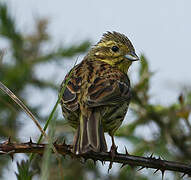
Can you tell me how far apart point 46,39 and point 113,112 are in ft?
4.53

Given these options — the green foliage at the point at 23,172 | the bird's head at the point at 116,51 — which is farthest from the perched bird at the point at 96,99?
the green foliage at the point at 23,172

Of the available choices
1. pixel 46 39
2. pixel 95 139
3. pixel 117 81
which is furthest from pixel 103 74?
pixel 95 139

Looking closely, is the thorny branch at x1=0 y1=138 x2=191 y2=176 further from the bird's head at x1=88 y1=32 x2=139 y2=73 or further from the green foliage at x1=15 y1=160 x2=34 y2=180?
the bird's head at x1=88 y1=32 x2=139 y2=73

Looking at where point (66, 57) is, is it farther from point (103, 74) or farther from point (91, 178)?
point (91, 178)

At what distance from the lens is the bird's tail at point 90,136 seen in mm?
3104

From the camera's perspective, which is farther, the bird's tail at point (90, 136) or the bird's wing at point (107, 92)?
the bird's wing at point (107, 92)

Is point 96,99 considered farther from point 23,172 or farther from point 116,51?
point 23,172

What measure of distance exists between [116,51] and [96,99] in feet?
5.18

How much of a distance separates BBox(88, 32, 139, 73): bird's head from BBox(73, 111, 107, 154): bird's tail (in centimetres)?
151

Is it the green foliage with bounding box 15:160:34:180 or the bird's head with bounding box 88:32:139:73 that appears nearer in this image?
the green foliage with bounding box 15:160:34:180

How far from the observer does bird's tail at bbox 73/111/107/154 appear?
3.10m

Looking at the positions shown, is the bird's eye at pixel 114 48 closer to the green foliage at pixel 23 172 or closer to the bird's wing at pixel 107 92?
the bird's wing at pixel 107 92

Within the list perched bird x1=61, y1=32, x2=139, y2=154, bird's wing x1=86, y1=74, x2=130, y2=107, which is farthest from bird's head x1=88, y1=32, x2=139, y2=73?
bird's wing x1=86, y1=74, x2=130, y2=107

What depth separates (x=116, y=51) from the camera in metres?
5.31
